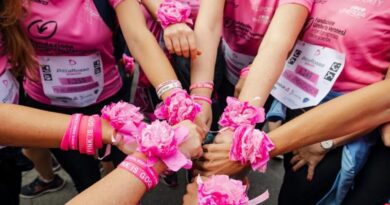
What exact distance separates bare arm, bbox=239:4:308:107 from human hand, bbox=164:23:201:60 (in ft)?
0.81

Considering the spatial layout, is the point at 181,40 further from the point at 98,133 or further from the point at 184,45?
the point at 98,133

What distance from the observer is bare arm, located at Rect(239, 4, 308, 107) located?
137 centimetres

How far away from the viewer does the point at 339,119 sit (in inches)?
48.3

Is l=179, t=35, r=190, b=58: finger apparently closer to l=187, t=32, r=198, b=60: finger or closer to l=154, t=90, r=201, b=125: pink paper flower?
l=187, t=32, r=198, b=60: finger

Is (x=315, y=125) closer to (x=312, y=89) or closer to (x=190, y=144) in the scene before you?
(x=312, y=89)

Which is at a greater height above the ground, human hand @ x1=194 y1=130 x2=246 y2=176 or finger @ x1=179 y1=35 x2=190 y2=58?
finger @ x1=179 y1=35 x2=190 y2=58

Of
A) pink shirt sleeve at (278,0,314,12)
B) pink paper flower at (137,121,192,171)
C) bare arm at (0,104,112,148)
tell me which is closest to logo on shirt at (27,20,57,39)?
bare arm at (0,104,112,148)

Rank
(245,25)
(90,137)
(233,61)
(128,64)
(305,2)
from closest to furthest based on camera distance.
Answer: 1. (90,137)
2. (305,2)
3. (245,25)
4. (233,61)
5. (128,64)

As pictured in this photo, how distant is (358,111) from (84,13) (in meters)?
1.05

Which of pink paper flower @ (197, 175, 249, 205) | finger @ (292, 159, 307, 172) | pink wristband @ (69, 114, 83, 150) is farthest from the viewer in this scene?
finger @ (292, 159, 307, 172)

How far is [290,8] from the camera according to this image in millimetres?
1390

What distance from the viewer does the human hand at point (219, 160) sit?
1224 millimetres

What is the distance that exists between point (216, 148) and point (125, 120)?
1.04 feet

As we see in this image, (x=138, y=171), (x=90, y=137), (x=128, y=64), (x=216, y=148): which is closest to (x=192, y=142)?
(x=216, y=148)
